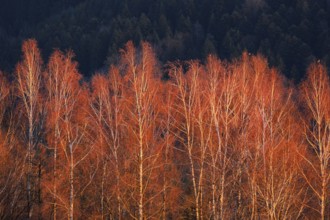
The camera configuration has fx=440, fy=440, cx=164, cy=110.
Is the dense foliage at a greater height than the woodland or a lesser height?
greater

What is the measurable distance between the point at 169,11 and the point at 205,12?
8.78 meters

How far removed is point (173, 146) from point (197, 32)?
236ft

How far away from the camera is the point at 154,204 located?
2716 centimetres

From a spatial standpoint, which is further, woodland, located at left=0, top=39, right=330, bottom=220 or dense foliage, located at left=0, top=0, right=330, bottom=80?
dense foliage, located at left=0, top=0, right=330, bottom=80

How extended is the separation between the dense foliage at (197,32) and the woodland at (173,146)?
142 ft

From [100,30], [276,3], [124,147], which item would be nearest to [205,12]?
[276,3]

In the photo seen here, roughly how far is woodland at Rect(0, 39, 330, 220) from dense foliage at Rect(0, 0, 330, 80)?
43404 mm

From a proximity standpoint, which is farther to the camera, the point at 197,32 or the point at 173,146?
the point at 197,32

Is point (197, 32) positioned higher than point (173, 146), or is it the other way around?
point (197, 32)

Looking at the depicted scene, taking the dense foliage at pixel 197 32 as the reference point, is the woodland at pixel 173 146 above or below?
below

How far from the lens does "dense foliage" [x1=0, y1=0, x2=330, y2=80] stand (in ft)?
257

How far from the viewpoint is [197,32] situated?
9700 centimetres

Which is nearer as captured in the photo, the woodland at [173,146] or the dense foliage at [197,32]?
the woodland at [173,146]

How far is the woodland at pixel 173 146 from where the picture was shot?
20984mm
